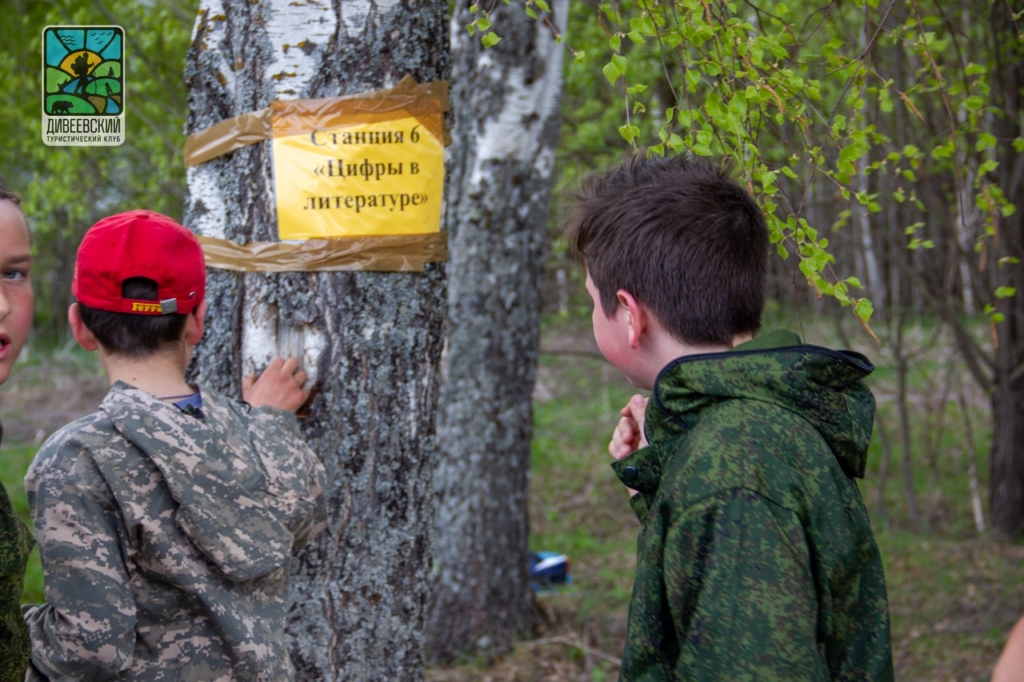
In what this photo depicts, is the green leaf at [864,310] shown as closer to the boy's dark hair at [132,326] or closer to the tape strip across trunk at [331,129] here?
the tape strip across trunk at [331,129]

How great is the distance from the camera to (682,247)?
1.56 m

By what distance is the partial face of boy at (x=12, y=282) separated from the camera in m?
1.68

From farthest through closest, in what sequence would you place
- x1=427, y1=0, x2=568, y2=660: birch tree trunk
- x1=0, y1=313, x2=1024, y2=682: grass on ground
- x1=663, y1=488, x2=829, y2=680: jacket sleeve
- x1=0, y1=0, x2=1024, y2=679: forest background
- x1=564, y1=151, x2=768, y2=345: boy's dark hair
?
x1=0, y1=0, x2=1024, y2=679: forest background, x1=0, y1=313, x2=1024, y2=682: grass on ground, x1=427, y1=0, x2=568, y2=660: birch tree trunk, x1=564, y1=151, x2=768, y2=345: boy's dark hair, x1=663, y1=488, x2=829, y2=680: jacket sleeve

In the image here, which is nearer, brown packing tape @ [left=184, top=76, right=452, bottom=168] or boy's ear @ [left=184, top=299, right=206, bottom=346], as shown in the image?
boy's ear @ [left=184, top=299, right=206, bottom=346]

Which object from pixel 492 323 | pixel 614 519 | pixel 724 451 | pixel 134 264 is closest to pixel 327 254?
pixel 134 264

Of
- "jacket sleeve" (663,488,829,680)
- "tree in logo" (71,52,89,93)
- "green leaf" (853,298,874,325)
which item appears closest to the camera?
"jacket sleeve" (663,488,829,680)

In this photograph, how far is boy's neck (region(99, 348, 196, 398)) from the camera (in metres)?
1.77

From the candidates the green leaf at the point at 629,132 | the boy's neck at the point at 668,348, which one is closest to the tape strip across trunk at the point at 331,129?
the green leaf at the point at 629,132

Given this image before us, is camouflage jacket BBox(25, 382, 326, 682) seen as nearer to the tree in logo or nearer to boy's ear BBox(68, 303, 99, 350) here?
boy's ear BBox(68, 303, 99, 350)

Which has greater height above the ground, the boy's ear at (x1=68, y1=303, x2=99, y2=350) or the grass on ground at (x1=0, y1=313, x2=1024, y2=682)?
the boy's ear at (x1=68, y1=303, x2=99, y2=350)

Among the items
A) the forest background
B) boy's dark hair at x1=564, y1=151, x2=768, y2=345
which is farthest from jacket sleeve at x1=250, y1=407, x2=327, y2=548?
the forest background

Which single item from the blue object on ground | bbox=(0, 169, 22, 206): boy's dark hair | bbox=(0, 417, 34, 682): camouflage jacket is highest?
bbox=(0, 169, 22, 206): boy's dark hair

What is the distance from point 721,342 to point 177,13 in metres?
6.73

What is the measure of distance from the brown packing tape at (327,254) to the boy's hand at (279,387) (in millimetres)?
247
